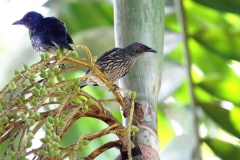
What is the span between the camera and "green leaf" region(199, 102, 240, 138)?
150 cm

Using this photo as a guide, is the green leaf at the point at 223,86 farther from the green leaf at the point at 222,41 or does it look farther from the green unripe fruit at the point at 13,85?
the green unripe fruit at the point at 13,85

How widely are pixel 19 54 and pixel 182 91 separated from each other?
2.74 feet

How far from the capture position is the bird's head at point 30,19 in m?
1.67

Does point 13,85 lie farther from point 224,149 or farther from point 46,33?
point 224,149

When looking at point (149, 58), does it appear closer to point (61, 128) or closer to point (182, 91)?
point (61, 128)

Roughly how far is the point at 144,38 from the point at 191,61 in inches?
16.1

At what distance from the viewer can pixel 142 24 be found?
1244mm

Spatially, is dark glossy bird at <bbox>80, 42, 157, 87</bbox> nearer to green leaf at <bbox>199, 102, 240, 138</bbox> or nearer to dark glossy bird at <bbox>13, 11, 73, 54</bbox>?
dark glossy bird at <bbox>13, 11, 73, 54</bbox>

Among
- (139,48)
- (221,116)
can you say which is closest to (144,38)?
(139,48)

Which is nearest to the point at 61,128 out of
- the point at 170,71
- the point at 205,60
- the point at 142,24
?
the point at 142,24

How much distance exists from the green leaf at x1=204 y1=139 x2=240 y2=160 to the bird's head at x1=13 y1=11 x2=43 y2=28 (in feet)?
2.38

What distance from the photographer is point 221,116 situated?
151cm

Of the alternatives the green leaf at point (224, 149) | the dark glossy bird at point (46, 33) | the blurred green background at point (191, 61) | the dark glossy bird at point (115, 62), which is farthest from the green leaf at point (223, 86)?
the dark glossy bird at point (46, 33)

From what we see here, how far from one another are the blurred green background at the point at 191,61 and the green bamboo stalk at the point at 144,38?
0.33m
